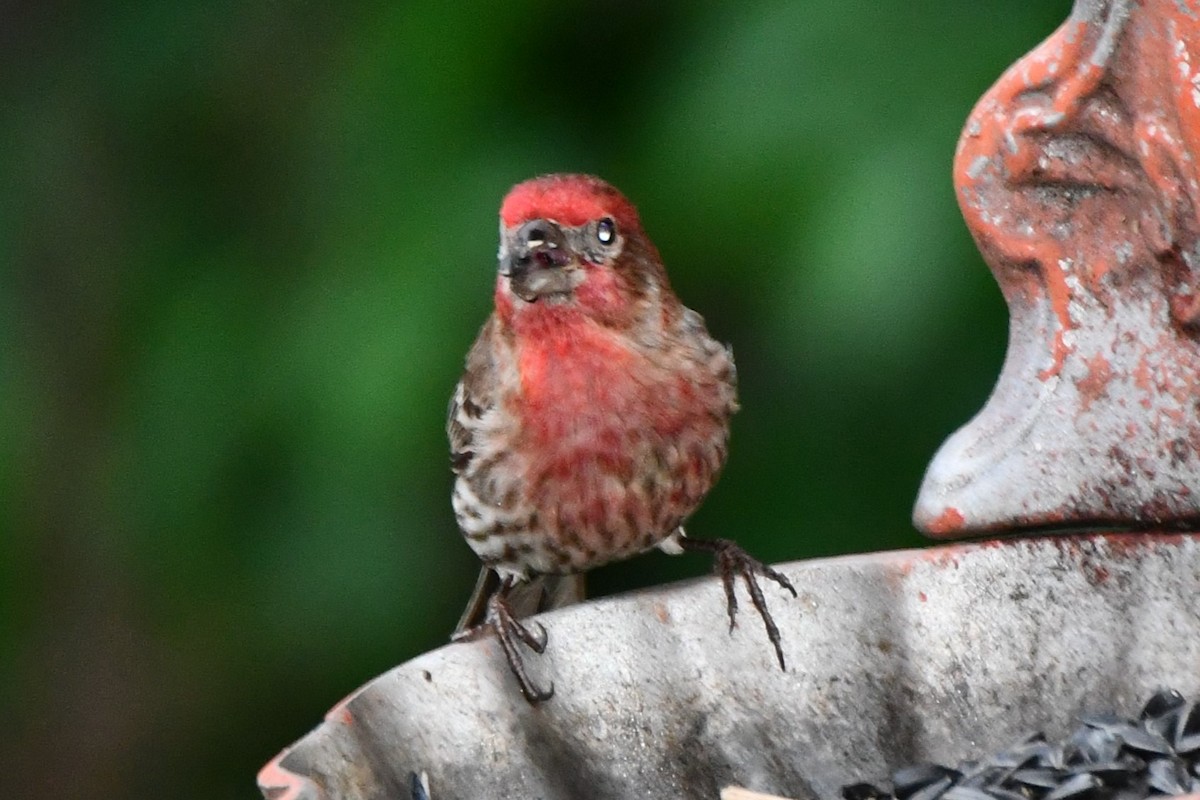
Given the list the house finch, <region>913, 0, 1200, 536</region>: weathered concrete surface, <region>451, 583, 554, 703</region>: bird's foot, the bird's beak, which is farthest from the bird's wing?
<region>913, 0, 1200, 536</region>: weathered concrete surface

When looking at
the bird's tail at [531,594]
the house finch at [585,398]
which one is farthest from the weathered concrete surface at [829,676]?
the bird's tail at [531,594]

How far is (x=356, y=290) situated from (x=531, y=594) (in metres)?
0.53

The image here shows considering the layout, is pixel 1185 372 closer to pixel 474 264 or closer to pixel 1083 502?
pixel 1083 502

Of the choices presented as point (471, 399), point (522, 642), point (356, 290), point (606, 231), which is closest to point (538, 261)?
point (606, 231)

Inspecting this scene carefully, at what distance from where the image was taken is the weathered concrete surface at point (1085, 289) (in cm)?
208

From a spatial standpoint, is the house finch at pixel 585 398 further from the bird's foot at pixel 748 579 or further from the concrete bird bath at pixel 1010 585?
the concrete bird bath at pixel 1010 585

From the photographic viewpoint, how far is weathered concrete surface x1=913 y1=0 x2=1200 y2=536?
2.08 metres

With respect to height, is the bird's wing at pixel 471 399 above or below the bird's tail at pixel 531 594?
above

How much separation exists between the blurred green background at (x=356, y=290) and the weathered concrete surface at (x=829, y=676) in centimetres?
60

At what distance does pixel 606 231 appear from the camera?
258cm

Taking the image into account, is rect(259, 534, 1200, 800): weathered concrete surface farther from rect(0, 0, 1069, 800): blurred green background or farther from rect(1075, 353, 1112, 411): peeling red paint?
rect(0, 0, 1069, 800): blurred green background

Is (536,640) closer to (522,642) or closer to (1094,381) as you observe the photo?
(522,642)

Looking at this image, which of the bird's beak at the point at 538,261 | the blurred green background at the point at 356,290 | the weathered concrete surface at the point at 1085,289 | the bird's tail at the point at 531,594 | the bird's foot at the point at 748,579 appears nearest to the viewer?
the weathered concrete surface at the point at 1085,289

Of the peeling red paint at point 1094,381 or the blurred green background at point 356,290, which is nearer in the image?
the peeling red paint at point 1094,381
